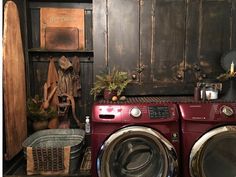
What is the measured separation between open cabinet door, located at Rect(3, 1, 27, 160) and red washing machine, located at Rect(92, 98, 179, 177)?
74cm

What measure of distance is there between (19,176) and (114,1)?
177cm

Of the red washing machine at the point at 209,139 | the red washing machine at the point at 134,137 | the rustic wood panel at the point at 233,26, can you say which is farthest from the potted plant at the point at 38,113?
the rustic wood panel at the point at 233,26

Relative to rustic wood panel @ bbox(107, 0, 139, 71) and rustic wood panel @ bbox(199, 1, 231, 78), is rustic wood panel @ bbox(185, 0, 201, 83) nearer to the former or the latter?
rustic wood panel @ bbox(199, 1, 231, 78)

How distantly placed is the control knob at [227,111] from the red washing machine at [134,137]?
36 centimetres

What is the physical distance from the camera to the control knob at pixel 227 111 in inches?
65.2

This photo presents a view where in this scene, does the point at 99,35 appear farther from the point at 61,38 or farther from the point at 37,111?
the point at 37,111

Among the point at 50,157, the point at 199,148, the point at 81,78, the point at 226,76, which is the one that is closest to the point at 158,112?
the point at 199,148

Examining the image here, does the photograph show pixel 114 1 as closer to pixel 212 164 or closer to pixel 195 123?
pixel 195 123

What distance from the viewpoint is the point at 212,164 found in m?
1.72

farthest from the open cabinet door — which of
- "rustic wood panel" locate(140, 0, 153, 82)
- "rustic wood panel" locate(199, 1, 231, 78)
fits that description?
"rustic wood panel" locate(199, 1, 231, 78)

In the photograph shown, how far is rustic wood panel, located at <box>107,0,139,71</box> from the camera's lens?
2020 millimetres

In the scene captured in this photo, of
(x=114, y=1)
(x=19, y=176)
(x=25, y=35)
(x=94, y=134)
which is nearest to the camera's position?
(x=94, y=134)

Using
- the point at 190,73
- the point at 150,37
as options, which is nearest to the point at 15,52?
the point at 150,37

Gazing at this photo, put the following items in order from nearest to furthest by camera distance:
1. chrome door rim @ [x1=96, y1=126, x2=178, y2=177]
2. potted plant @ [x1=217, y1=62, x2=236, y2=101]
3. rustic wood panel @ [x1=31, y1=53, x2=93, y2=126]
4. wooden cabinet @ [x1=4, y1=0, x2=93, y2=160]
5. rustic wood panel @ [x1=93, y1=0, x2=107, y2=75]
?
chrome door rim @ [x1=96, y1=126, x2=178, y2=177], potted plant @ [x1=217, y1=62, x2=236, y2=101], rustic wood panel @ [x1=93, y1=0, x2=107, y2=75], wooden cabinet @ [x1=4, y1=0, x2=93, y2=160], rustic wood panel @ [x1=31, y1=53, x2=93, y2=126]
